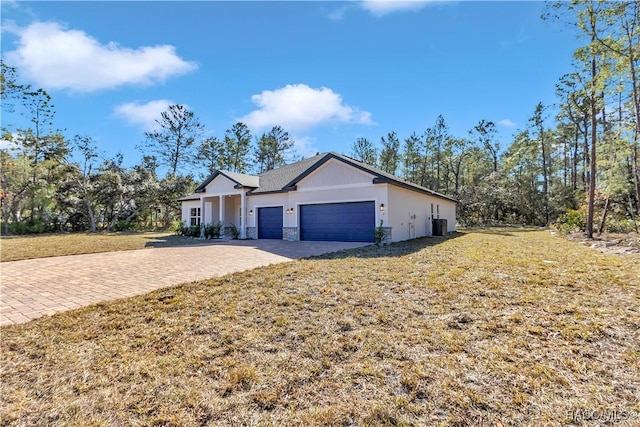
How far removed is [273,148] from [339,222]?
25786 mm

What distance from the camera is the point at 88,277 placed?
7027 mm

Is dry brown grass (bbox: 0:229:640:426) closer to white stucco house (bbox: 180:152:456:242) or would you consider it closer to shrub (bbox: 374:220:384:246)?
shrub (bbox: 374:220:384:246)

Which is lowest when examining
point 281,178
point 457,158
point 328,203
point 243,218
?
point 243,218

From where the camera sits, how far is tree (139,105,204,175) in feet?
111

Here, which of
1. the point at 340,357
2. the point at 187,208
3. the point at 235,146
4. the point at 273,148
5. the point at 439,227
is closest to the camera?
the point at 340,357

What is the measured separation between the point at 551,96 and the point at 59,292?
111 feet

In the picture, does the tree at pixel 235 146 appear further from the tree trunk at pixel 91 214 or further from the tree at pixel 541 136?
the tree at pixel 541 136

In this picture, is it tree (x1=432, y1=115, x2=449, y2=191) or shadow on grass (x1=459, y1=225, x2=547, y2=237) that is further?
tree (x1=432, y1=115, x2=449, y2=191)

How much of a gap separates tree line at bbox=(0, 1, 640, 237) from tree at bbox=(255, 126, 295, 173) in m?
0.13

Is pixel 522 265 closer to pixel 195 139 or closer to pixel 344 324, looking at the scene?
pixel 344 324

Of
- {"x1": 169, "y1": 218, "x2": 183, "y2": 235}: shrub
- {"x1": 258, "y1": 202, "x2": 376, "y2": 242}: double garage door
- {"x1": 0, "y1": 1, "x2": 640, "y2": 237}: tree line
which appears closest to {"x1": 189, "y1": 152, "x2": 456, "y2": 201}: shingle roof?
{"x1": 258, "y1": 202, "x2": 376, "y2": 242}: double garage door

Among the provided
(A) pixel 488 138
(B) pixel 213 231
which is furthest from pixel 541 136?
(B) pixel 213 231

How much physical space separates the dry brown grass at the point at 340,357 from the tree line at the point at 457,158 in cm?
1104

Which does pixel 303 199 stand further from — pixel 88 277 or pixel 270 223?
pixel 88 277
